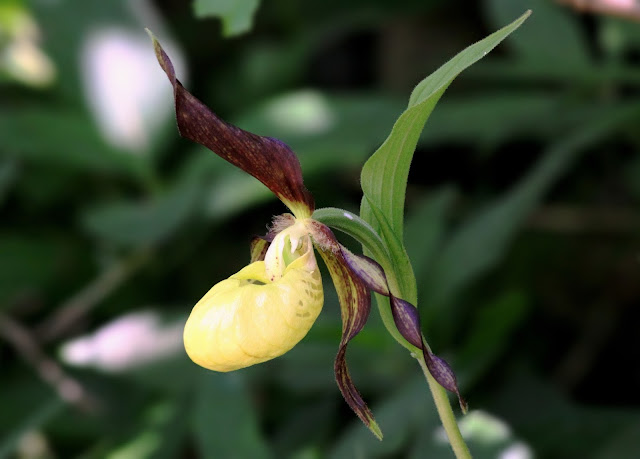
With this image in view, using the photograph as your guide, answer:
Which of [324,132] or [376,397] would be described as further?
[324,132]

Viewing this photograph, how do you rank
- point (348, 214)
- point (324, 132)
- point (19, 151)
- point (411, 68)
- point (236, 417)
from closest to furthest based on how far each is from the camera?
point (348, 214) → point (236, 417) → point (324, 132) → point (19, 151) → point (411, 68)

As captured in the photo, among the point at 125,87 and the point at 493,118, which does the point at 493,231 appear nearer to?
the point at 493,118

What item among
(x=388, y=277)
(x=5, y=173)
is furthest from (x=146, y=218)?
(x=388, y=277)

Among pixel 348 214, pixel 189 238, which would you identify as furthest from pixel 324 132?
pixel 348 214

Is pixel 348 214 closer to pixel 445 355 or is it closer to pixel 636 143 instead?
pixel 445 355

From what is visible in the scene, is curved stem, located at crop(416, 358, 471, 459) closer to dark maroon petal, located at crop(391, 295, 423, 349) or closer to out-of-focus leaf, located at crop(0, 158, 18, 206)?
dark maroon petal, located at crop(391, 295, 423, 349)

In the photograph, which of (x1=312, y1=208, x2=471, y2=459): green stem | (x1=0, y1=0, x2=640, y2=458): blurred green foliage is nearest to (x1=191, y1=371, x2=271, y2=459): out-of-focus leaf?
(x1=0, y1=0, x2=640, y2=458): blurred green foliage

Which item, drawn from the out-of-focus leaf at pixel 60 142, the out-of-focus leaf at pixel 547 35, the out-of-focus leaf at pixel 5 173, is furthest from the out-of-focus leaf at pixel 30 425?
the out-of-focus leaf at pixel 547 35
